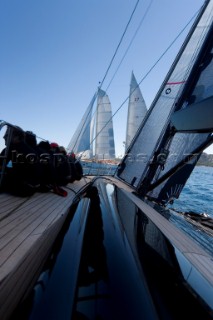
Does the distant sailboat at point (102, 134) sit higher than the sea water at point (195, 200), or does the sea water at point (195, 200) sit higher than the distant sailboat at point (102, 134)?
the distant sailboat at point (102, 134)

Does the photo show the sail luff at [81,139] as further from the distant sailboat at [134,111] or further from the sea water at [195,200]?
the sea water at [195,200]

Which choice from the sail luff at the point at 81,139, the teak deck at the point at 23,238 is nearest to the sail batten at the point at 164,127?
the teak deck at the point at 23,238

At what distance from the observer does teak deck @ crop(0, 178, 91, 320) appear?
807mm

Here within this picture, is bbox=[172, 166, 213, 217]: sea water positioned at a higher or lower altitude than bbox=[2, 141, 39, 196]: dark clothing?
lower

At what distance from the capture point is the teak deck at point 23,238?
807 millimetres

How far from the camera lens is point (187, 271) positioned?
85 centimetres

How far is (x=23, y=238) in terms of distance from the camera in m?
2.59

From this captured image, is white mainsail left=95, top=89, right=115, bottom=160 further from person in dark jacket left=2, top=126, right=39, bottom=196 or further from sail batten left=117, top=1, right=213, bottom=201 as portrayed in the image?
person in dark jacket left=2, top=126, right=39, bottom=196

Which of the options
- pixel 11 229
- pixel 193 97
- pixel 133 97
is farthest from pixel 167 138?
pixel 133 97

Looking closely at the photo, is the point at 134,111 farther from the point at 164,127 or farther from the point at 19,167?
the point at 19,167

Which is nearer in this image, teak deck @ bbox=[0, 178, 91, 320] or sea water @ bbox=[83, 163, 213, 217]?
teak deck @ bbox=[0, 178, 91, 320]

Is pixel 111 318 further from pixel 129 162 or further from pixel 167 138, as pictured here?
pixel 129 162

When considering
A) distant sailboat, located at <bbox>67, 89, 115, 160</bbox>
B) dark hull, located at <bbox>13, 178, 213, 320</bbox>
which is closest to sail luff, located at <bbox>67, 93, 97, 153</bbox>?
distant sailboat, located at <bbox>67, 89, 115, 160</bbox>

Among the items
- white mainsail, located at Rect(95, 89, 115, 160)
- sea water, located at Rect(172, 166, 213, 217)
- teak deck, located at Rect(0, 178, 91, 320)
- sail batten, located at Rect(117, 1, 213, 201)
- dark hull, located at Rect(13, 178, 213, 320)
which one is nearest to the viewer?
dark hull, located at Rect(13, 178, 213, 320)
